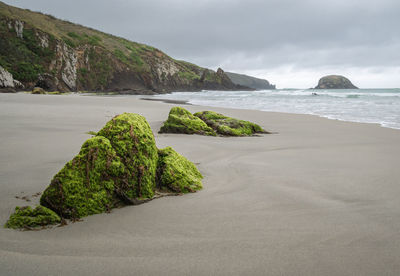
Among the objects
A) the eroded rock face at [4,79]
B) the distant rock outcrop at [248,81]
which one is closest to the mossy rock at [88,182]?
the eroded rock face at [4,79]

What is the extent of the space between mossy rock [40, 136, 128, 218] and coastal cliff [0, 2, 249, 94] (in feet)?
68.3

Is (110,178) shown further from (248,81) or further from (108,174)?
(248,81)

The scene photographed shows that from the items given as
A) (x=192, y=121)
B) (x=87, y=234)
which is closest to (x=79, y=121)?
(x=192, y=121)

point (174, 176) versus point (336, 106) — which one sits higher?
point (336, 106)

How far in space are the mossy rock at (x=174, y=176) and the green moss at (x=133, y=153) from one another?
169mm

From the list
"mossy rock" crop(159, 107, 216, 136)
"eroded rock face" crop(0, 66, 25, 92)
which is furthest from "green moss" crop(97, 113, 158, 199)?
"eroded rock face" crop(0, 66, 25, 92)

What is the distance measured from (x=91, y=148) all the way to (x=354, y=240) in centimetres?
219

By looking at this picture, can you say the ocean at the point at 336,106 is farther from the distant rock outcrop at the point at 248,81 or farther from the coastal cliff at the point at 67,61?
the distant rock outcrop at the point at 248,81

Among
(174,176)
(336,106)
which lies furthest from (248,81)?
(174,176)

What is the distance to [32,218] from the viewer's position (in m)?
2.00

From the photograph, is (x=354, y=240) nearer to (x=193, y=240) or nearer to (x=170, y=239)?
(x=193, y=240)

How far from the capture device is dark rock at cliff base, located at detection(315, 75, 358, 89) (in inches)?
3578

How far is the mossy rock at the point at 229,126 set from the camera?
640cm

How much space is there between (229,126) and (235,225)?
15.3 ft
